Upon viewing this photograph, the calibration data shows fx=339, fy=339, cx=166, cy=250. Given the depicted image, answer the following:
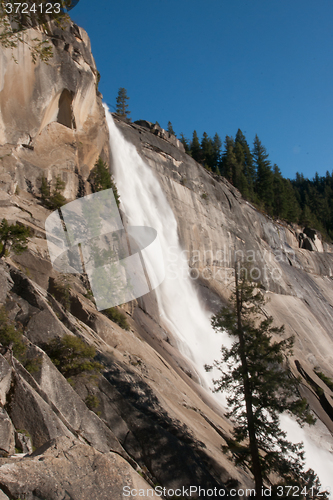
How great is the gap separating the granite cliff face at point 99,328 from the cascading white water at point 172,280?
57.9 inches

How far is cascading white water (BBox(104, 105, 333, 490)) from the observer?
20.4m

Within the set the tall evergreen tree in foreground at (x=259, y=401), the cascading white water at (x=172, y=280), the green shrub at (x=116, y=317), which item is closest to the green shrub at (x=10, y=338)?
the tall evergreen tree in foreground at (x=259, y=401)

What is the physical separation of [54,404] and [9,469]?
291 centimetres

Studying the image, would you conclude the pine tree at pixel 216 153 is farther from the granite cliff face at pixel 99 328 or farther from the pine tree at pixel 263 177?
the granite cliff face at pixel 99 328

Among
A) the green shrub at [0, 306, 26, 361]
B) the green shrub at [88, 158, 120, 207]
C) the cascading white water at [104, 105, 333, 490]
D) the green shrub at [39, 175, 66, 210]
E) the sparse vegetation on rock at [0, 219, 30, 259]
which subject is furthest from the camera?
the green shrub at [88, 158, 120, 207]

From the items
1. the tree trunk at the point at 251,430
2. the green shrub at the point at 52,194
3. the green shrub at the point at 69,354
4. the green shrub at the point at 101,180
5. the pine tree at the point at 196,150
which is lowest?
the tree trunk at the point at 251,430

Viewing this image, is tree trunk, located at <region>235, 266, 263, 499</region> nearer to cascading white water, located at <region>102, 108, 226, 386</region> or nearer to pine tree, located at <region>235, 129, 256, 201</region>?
cascading white water, located at <region>102, 108, 226, 386</region>

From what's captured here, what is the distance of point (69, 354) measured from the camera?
10031 mm

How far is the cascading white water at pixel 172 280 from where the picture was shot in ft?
66.8

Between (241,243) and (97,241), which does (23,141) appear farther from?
(241,243)

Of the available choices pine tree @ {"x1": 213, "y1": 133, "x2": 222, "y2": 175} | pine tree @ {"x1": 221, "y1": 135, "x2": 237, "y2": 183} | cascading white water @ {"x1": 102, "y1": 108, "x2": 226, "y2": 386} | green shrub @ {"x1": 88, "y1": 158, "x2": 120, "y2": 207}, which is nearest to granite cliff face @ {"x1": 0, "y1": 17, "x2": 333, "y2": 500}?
green shrub @ {"x1": 88, "y1": 158, "x2": 120, "y2": 207}

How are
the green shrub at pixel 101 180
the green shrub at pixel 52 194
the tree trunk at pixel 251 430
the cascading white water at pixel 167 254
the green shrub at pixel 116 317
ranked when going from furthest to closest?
the green shrub at pixel 101 180 < the cascading white water at pixel 167 254 < the green shrub at pixel 52 194 < the green shrub at pixel 116 317 < the tree trunk at pixel 251 430

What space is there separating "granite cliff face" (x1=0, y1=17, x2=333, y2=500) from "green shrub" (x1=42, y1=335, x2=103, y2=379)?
322mm

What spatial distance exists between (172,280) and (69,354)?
18.4m
